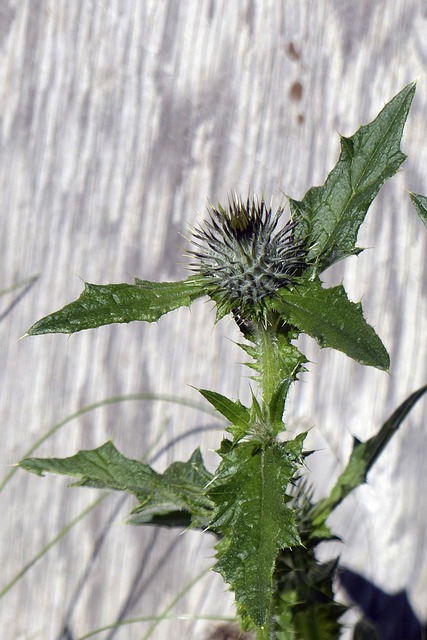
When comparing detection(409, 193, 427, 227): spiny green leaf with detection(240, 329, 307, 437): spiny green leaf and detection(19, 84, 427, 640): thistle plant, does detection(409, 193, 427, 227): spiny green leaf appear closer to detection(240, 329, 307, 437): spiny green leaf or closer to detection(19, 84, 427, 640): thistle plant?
detection(19, 84, 427, 640): thistle plant

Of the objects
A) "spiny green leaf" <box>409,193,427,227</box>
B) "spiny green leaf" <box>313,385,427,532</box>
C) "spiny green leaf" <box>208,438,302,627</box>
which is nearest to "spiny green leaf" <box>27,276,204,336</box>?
"spiny green leaf" <box>208,438,302,627</box>

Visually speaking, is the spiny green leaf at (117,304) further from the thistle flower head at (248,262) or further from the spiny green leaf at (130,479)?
the spiny green leaf at (130,479)

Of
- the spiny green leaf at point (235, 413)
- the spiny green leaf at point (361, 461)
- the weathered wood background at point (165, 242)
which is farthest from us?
the weathered wood background at point (165, 242)

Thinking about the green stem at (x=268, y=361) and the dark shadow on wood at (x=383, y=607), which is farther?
the dark shadow on wood at (x=383, y=607)

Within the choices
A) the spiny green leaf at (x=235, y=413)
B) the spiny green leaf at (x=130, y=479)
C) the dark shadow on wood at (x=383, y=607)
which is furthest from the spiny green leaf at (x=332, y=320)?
the dark shadow on wood at (x=383, y=607)

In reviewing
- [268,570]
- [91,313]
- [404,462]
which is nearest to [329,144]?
[404,462]

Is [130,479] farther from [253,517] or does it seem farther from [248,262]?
[248,262]

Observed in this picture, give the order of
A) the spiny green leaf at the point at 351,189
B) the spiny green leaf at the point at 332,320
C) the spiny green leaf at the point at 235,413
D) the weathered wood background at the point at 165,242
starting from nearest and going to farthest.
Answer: the spiny green leaf at the point at 332,320, the spiny green leaf at the point at 235,413, the spiny green leaf at the point at 351,189, the weathered wood background at the point at 165,242
